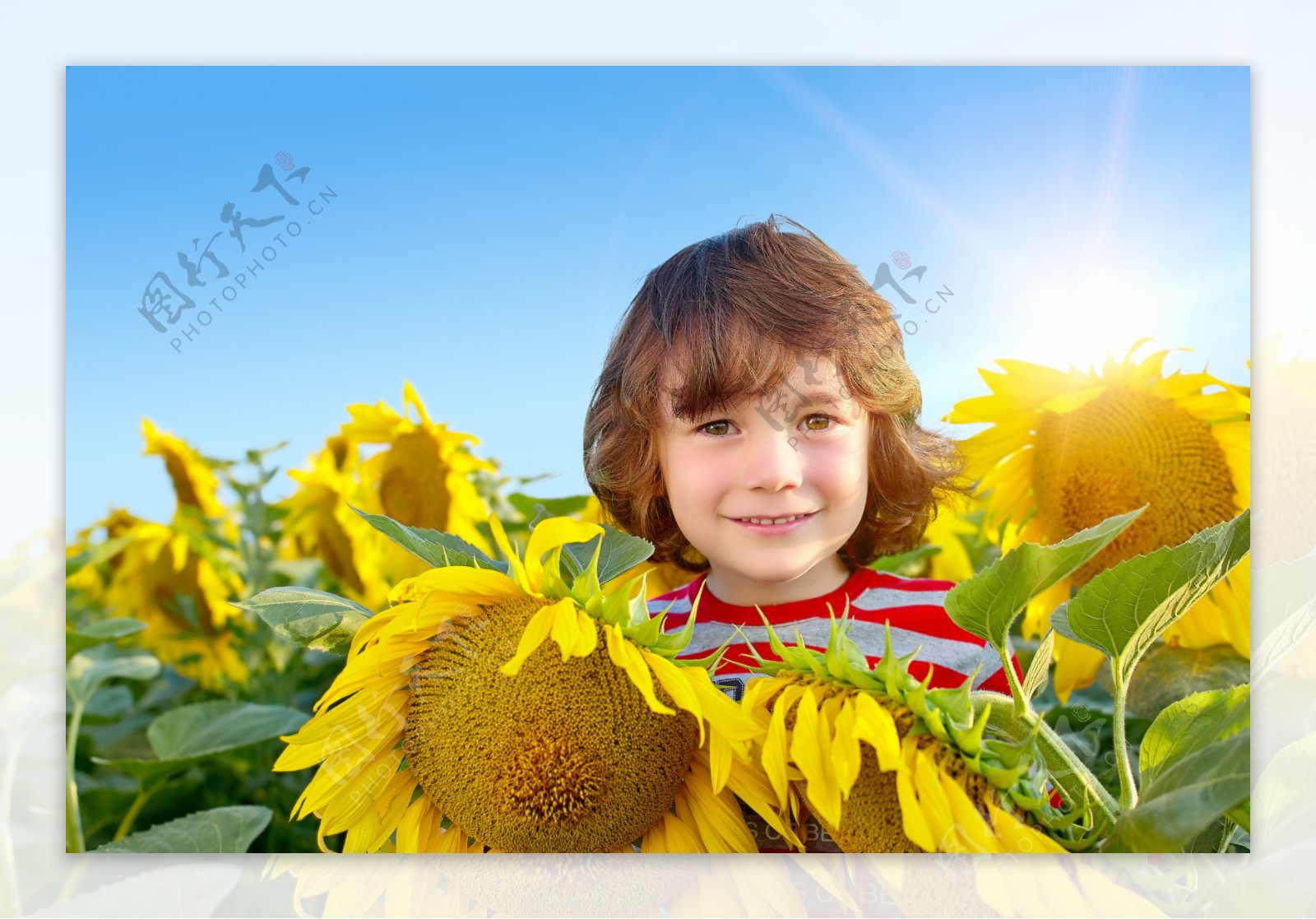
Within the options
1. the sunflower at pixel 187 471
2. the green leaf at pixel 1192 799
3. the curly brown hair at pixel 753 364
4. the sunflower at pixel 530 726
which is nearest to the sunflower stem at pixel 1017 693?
the green leaf at pixel 1192 799

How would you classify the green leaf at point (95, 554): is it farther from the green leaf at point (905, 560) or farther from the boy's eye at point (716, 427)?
the green leaf at point (905, 560)

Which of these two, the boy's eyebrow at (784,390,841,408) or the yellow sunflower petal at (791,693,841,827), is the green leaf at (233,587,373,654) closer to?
the yellow sunflower petal at (791,693,841,827)

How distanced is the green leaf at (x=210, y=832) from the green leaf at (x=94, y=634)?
25 centimetres

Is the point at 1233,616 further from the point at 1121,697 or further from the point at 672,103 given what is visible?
the point at 672,103

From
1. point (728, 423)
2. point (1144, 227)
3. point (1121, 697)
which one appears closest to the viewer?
point (1121, 697)

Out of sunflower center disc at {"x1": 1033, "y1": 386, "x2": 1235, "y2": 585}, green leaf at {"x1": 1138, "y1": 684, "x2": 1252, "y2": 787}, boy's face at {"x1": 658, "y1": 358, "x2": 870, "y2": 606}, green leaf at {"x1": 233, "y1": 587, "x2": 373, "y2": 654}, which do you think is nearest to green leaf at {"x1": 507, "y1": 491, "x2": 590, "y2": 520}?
boy's face at {"x1": 658, "y1": 358, "x2": 870, "y2": 606}

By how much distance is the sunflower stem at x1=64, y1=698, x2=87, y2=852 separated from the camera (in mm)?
1374

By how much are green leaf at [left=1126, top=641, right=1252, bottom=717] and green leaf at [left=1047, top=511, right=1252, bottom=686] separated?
1.17 feet

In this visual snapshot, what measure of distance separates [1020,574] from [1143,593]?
0.13 m

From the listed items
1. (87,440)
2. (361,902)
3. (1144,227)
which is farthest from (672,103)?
(361,902)

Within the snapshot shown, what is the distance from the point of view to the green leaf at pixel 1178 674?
1306mm

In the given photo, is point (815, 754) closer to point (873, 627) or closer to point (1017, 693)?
point (1017, 693)
